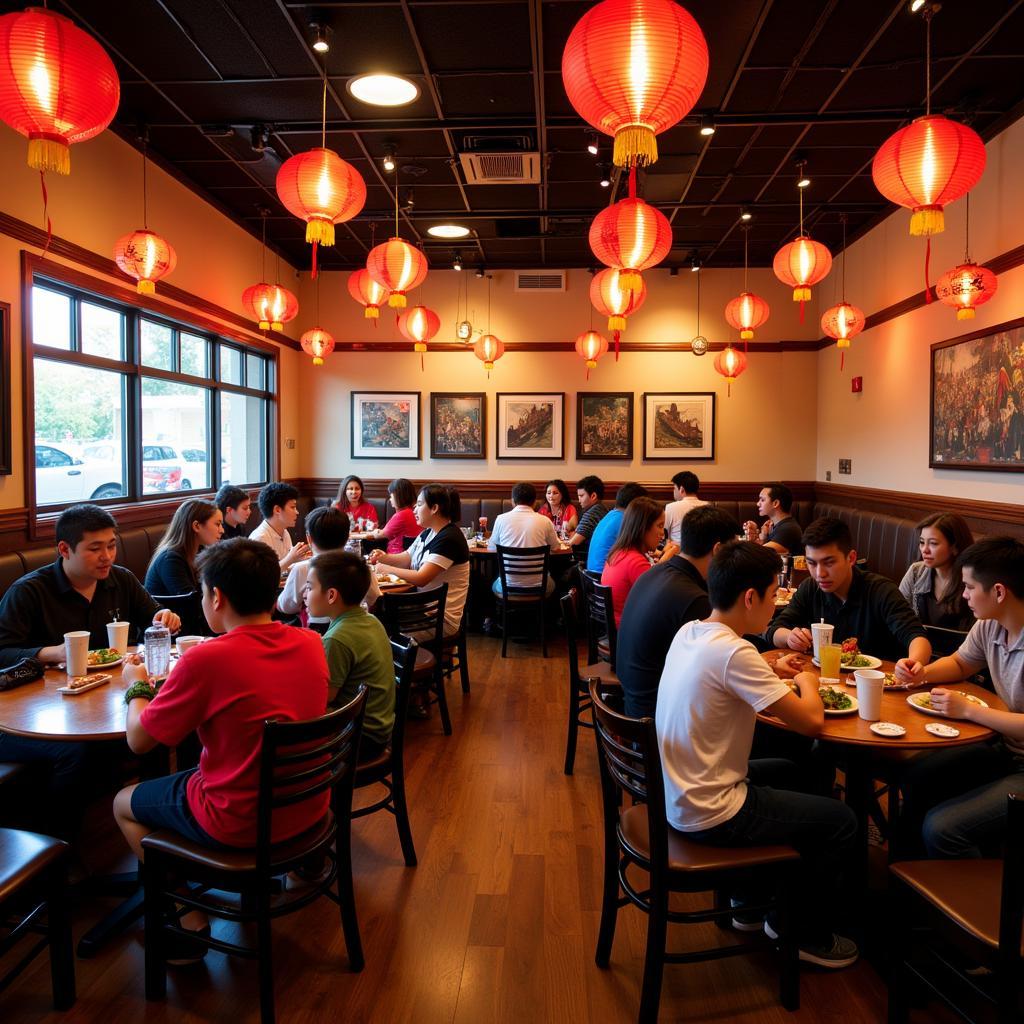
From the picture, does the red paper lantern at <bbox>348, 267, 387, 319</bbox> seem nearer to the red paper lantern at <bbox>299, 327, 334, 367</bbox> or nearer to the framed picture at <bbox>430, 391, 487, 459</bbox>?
the red paper lantern at <bbox>299, 327, 334, 367</bbox>

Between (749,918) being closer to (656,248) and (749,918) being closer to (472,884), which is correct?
(472,884)

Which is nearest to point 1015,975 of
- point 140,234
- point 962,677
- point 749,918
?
point 749,918

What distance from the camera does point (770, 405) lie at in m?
8.88

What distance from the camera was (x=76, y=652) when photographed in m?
2.42

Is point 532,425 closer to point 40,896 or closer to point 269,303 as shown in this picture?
point 269,303

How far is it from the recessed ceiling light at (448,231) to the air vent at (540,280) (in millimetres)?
1435

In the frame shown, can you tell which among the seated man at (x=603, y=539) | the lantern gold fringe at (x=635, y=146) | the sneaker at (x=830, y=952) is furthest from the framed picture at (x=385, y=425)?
the sneaker at (x=830, y=952)

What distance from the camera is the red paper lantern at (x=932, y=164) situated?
10.6ft

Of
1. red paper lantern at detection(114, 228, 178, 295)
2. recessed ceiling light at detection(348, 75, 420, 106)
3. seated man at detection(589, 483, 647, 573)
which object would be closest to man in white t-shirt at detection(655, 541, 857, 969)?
seated man at detection(589, 483, 647, 573)

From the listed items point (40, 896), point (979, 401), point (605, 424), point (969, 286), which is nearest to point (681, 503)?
point (979, 401)

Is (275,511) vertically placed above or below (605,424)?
below

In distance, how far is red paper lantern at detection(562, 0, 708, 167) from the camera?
2.39 m

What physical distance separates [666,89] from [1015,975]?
267cm

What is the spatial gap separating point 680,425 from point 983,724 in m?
7.00
